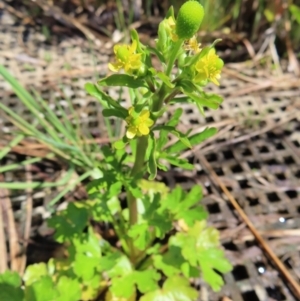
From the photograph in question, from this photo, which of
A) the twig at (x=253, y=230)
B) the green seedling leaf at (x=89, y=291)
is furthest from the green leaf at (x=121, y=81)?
the twig at (x=253, y=230)

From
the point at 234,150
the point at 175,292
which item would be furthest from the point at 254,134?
the point at 175,292

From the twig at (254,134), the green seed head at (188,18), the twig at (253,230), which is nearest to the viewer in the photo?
the green seed head at (188,18)

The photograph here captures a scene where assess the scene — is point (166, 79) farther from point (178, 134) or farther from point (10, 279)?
point (10, 279)

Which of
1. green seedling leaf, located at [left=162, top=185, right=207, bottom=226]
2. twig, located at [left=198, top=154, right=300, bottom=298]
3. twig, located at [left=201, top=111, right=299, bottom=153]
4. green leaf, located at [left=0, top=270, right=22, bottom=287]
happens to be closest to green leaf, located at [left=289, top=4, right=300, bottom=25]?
twig, located at [left=201, top=111, right=299, bottom=153]

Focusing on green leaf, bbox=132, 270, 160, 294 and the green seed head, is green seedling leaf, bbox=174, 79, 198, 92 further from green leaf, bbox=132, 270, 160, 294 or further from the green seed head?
green leaf, bbox=132, 270, 160, 294

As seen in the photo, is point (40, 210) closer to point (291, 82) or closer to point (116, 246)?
point (116, 246)

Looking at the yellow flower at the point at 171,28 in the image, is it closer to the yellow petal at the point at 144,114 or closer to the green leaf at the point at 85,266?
the yellow petal at the point at 144,114
